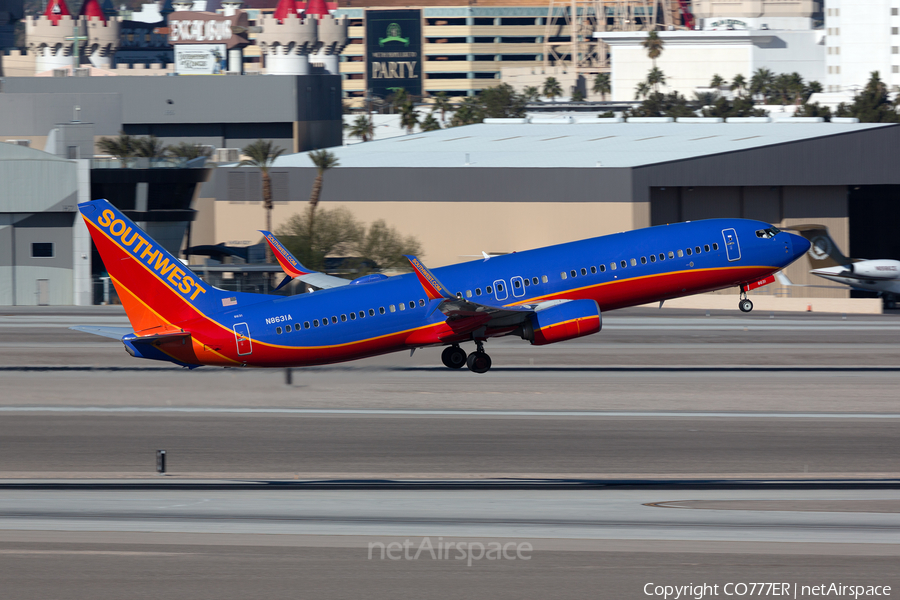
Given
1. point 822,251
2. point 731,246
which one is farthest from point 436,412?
point 822,251

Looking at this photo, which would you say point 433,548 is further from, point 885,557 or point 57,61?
point 57,61

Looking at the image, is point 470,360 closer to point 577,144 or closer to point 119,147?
point 577,144

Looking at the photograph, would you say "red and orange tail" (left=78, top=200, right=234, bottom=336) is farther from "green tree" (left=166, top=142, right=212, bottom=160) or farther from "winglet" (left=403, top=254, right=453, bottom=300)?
"green tree" (left=166, top=142, right=212, bottom=160)

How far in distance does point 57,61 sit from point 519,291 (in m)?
165

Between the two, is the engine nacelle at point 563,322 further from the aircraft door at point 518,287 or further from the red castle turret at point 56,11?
the red castle turret at point 56,11

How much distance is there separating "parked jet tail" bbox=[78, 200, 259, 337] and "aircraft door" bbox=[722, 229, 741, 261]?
2249 cm

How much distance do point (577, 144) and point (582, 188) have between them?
16.9 meters

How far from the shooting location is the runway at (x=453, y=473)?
2497cm

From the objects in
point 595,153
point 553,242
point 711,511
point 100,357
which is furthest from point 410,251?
point 711,511

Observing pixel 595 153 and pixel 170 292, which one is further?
pixel 595 153

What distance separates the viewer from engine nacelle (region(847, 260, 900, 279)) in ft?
265

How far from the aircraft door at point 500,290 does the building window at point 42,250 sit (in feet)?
180

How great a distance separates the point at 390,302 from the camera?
4372cm

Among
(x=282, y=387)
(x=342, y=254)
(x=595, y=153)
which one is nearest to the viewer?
(x=282, y=387)
